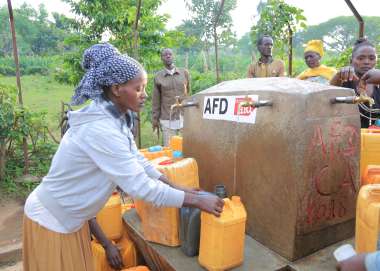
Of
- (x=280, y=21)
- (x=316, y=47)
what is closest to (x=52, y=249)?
(x=316, y=47)

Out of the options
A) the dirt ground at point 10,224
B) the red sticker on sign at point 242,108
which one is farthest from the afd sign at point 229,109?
the dirt ground at point 10,224

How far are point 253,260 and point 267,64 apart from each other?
340cm

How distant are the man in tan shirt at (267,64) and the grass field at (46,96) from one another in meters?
4.99

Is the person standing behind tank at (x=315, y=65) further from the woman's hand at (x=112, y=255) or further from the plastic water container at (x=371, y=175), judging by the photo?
the woman's hand at (x=112, y=255)

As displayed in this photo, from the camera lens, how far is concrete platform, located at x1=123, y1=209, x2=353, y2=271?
2.03 m

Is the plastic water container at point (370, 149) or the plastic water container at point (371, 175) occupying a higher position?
the plastic water container at point (370, 149)

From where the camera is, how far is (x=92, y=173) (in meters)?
1.75

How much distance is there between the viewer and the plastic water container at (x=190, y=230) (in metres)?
2.22

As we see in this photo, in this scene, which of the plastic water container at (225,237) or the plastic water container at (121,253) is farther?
the plastic water container at (121,253)

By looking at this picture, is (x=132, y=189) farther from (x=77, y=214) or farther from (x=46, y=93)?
(x=46, y=93)

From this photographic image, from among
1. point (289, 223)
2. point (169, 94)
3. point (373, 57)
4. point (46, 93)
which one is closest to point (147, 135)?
point (169, 94)

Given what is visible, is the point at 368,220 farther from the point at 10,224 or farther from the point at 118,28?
the point at 118,28

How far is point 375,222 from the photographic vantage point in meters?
1.75

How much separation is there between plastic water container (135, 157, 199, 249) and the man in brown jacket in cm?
326
